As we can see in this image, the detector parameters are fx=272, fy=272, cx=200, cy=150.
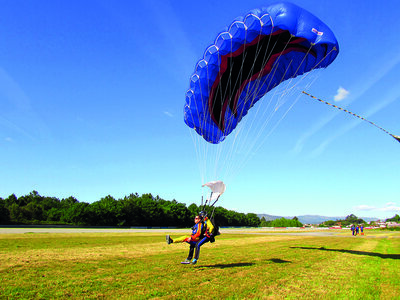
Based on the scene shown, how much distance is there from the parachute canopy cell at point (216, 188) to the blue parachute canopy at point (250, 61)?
3.65 metres

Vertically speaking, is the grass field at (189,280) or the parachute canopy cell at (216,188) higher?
the parachute canopy cell at (216,188)

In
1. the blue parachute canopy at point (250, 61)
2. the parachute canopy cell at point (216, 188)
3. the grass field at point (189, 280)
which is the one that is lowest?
the grass field at point (189, 280)

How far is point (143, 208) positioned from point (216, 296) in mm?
71666

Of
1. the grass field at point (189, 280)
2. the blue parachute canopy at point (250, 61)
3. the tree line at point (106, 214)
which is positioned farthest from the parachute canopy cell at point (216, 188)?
the tree line at point (106, 214)

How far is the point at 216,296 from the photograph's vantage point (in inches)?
202

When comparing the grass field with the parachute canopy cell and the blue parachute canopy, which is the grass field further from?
the blue parachute canopy

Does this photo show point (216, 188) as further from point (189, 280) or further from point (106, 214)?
point (106, 214)

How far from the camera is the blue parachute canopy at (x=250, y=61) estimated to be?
8820 mm

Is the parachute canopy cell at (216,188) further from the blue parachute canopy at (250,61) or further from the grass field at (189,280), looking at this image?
the blue parachute canopy at (250,61)

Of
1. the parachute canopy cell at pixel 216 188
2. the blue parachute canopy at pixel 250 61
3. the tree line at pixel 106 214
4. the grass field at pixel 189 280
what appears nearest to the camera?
the grass field at pixel 189 280

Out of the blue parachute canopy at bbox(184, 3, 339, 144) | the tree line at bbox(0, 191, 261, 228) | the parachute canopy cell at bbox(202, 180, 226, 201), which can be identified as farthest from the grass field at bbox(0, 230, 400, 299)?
the tree line at bbox(0, 191, 261, 228)

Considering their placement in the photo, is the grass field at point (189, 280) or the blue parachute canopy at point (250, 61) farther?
the blue parachute canopy at point (250, 61)

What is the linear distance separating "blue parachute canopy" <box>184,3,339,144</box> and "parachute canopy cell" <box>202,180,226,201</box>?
3.65 metres

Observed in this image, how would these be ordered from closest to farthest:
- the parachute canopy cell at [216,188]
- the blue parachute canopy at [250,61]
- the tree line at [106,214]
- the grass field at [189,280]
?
the grass field at [189,280], the blue parachute canopy at [250,61], the parachute canopy cell at [216,188], the tree line at [106,214]
